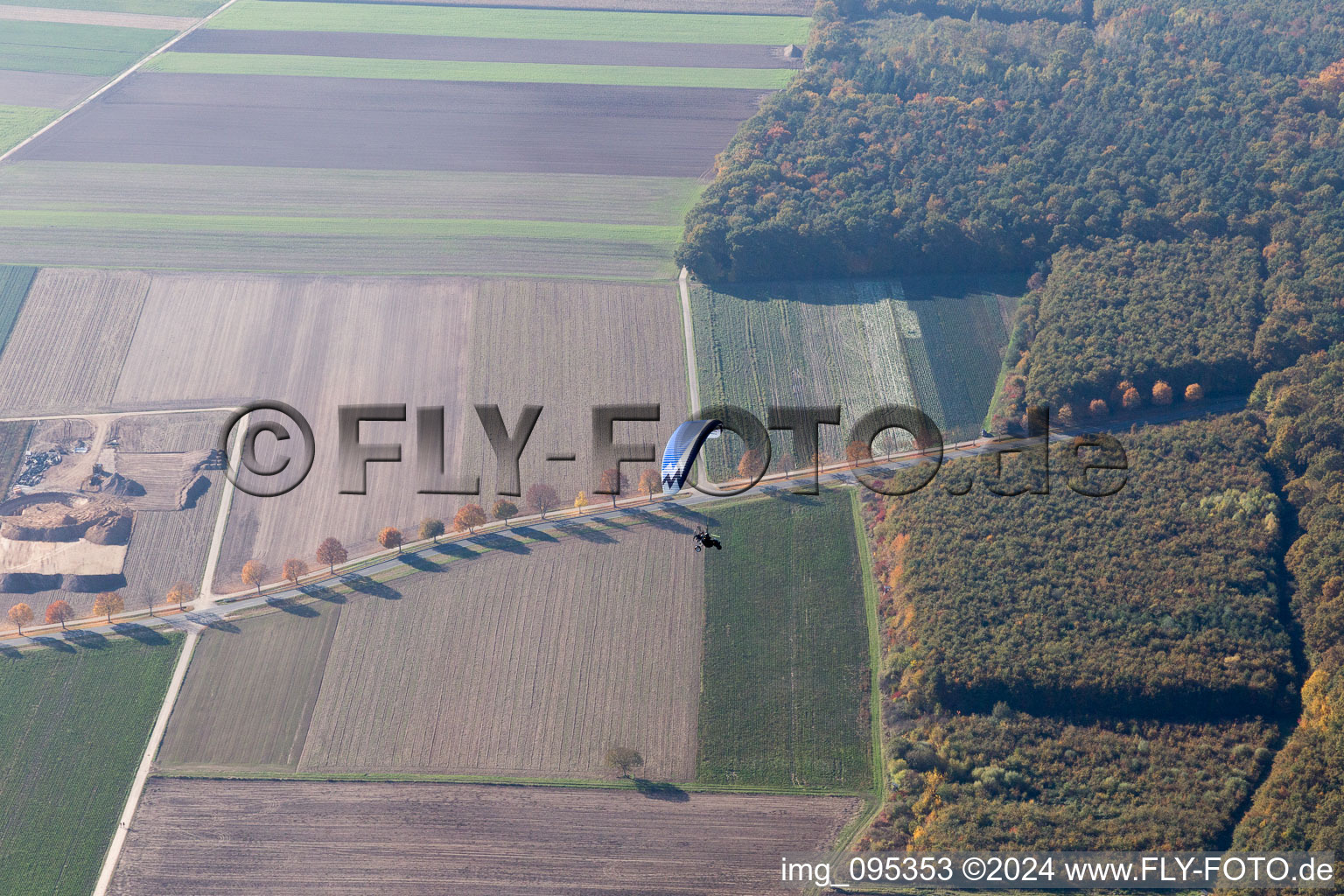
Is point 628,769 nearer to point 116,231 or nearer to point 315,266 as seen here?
point 315,266


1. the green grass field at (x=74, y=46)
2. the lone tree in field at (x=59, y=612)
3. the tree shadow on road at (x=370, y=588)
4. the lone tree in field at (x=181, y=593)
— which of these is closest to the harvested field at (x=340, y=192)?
the green grass field at (x=74, y=46)

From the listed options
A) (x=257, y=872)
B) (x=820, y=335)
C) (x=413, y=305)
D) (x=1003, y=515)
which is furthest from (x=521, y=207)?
(x=257, y=872)

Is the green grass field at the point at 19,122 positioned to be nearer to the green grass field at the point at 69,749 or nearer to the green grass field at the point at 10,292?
the green grass field at the point at 10,292

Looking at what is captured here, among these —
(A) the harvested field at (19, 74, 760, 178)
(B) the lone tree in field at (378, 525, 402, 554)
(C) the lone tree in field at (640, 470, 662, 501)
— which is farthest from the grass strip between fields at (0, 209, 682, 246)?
(B) the lone tree in field at (378, 525, 402, 554)

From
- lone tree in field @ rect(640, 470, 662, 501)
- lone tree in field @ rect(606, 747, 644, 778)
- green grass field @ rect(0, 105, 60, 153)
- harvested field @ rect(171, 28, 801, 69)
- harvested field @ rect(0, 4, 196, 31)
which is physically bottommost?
lone tree in field @ rect(606, 747, 644, 778)

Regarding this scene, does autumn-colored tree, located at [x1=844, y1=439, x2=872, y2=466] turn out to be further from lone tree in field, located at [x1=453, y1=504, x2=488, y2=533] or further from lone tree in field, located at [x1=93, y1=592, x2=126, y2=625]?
lone tree in field, located at [x1=93, y1=592, x2=126, y2=625]
